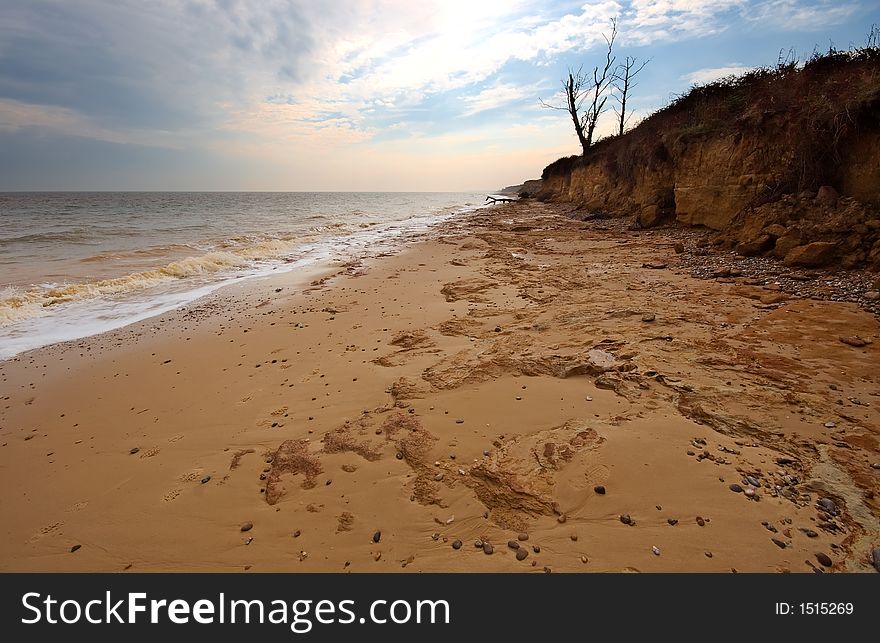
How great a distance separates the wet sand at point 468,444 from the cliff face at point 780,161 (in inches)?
102

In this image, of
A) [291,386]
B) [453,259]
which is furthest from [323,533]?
[453,259]

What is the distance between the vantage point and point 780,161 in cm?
855

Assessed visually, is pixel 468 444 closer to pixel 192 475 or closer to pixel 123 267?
pixel 192 475

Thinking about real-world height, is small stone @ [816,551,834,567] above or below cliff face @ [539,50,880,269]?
below

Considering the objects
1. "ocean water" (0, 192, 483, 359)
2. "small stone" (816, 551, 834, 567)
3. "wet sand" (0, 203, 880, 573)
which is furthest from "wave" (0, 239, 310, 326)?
"small stone" (816, 551, 834, 567)

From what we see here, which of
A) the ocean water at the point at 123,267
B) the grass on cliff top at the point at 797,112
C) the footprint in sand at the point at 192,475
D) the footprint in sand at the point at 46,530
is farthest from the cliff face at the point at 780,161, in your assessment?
the ocean water at the point at 123,267

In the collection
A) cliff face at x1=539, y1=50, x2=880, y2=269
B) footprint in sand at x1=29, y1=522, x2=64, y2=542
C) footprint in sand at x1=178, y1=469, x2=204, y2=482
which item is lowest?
footprint in sand at x1=29, y1=522, x2=64, y2=542

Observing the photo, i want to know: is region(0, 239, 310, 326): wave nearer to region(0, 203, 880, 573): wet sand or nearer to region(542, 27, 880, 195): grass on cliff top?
region(0, 203, 880, 573): wet sand

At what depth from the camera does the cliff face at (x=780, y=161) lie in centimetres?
682

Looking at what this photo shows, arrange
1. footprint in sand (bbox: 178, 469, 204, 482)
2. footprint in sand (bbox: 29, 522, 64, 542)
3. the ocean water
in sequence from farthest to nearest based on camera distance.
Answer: the ocean water, footprint in sand (bbox: 178, 469, 204, 482), footprint in sand (bbox: 29, 522, 64, 542)

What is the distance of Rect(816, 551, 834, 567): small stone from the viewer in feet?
6.06

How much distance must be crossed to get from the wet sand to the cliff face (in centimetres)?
259

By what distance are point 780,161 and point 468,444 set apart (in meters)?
10.5

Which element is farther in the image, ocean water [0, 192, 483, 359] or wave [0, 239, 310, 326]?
wave [0, 239, 310, 326]
